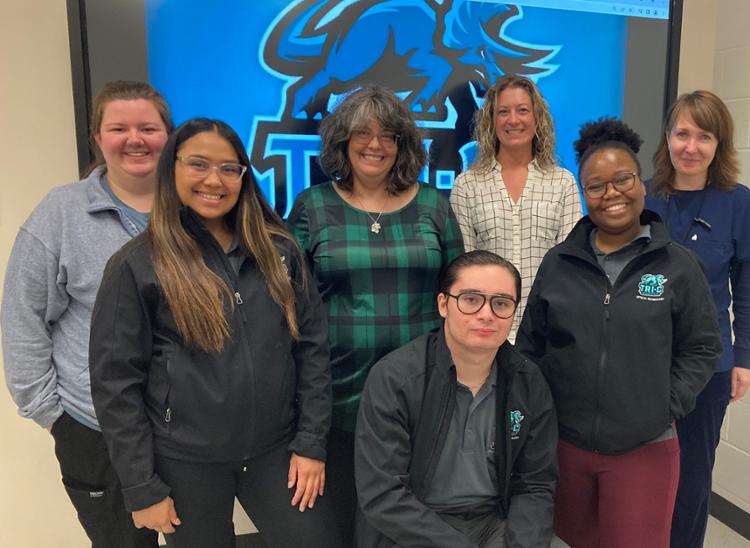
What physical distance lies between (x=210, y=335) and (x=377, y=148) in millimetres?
726

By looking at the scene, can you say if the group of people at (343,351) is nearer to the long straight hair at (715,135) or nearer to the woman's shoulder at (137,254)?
the woman's shoulder at (137,254)

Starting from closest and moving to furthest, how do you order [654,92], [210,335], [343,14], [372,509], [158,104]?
1. [210,335]
2. [372,509]
3. [158,104]
4. [343,14]
5. [654,92]

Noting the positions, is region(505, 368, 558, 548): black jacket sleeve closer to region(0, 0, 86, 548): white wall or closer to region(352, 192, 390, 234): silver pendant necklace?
region(352, 192, 390, 234): silver pendant necklace

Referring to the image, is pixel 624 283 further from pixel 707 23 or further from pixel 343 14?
pixel 707 23

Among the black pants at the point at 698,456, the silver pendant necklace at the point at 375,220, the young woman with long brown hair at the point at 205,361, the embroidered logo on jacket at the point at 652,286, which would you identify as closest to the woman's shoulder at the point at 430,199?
the silver pendant necklace at the point at 375,220

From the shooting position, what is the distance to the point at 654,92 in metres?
2.41

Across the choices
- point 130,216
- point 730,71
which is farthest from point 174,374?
point 730,71

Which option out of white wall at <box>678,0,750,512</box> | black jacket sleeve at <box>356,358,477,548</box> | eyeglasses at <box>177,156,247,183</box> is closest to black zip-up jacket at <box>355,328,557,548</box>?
black jacket sleeve at <box>356,358,477,548</box>

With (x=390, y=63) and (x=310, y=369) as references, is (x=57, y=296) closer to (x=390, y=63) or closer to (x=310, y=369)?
(x=310, y=369)

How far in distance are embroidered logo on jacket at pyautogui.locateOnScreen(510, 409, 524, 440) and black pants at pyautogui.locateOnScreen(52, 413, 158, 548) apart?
3.59 ft

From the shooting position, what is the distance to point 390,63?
2.09 metres

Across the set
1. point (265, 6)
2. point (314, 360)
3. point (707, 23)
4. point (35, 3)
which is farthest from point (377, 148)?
Result: point (707, 23)

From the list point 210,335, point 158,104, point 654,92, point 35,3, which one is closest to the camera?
point 210,335

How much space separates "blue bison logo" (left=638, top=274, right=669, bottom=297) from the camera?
1.48 meters
